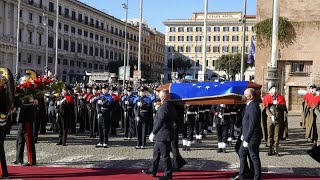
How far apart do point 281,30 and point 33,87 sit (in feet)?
71.7

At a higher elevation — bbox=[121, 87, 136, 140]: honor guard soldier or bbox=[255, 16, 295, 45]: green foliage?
bbox=[255, 16, 295, 45]: green foliage

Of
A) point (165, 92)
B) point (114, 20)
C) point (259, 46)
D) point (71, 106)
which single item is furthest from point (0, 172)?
point (114, 20)

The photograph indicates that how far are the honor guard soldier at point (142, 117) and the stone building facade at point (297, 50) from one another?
1648 cm

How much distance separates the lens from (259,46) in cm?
3155

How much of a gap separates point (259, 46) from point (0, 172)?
2403cm

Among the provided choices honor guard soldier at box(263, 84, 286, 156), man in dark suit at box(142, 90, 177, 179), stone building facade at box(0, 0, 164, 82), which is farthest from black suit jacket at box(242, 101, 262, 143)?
stone building facade at box(0, 0, 164, 82)

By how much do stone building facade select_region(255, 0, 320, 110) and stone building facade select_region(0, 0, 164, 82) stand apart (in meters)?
34.6

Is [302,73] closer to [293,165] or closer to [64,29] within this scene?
[293,165]

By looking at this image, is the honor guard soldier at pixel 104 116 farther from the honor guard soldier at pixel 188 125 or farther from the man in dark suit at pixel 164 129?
the man in dark suit at pixel 164 129

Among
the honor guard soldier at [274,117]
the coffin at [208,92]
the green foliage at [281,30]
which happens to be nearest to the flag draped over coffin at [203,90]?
the coffin at [208,92]

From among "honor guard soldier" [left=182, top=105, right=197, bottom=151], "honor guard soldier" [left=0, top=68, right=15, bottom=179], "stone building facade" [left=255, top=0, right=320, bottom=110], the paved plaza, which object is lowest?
the paved plaza

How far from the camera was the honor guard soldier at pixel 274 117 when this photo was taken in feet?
46.4

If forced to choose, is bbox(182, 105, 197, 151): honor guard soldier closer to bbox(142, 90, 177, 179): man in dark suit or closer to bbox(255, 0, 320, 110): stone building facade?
bbox(142, 90, 177, 179): man in dark suit

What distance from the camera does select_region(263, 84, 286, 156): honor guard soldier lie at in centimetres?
1414
